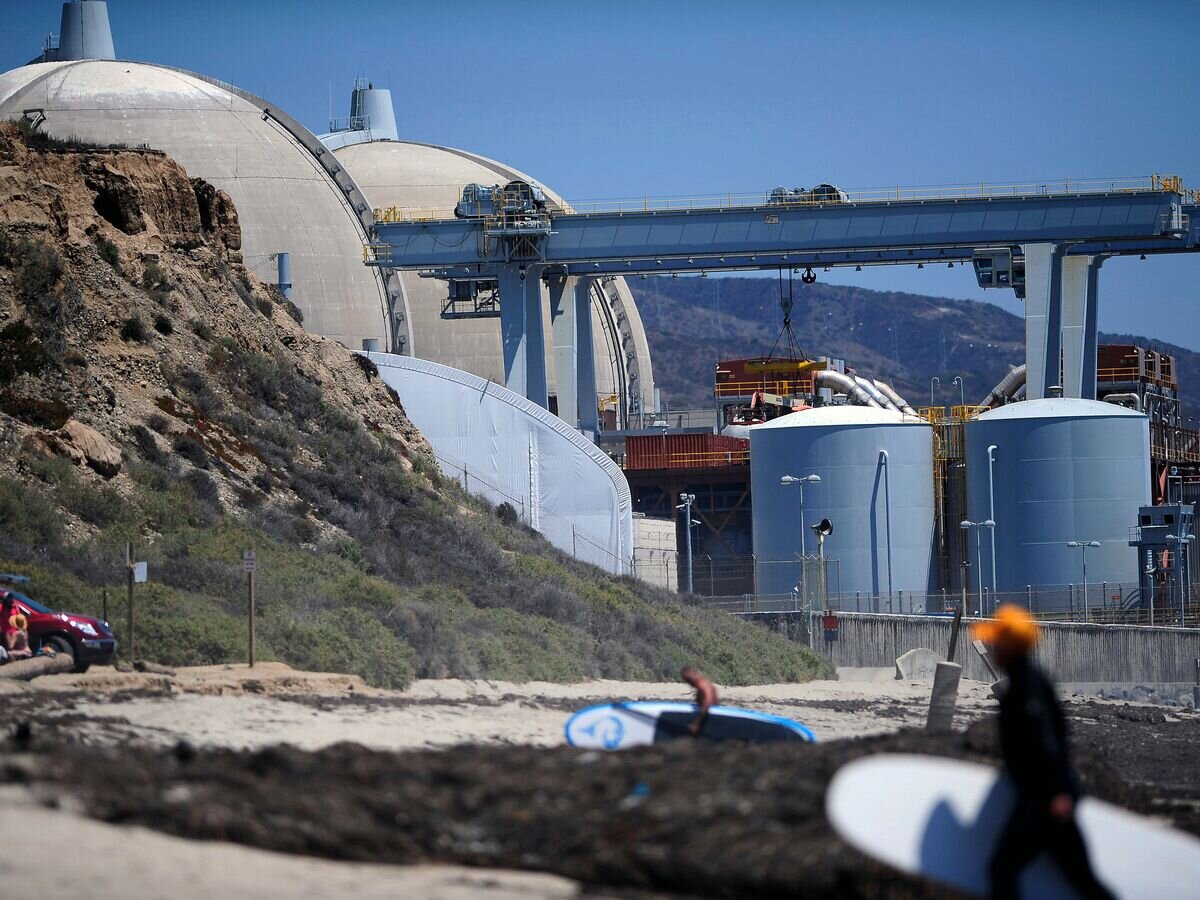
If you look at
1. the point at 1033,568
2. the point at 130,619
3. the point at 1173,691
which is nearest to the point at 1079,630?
the point at 1173,691

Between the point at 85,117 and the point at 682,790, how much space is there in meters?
53.0

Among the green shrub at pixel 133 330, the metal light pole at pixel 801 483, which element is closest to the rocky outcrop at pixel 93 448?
the green shrub at pixel 133 330

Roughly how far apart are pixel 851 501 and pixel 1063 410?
6.58 meters

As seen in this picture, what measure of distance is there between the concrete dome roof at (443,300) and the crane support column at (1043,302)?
20.3 meters

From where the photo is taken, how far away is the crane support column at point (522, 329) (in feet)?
171

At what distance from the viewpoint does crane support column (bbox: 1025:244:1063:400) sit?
1976 inches

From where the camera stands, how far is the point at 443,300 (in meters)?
60.1

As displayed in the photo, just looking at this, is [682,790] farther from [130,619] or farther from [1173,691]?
[1173,691]

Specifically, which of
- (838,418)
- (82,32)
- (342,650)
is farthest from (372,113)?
(342,650)

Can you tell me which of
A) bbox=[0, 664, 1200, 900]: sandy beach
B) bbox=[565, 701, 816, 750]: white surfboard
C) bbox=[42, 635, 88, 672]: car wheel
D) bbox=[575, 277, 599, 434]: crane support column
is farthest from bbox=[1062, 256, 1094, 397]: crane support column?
bbox=[0, 664, 1200, 900]: sandy beach

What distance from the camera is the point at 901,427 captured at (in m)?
52.5

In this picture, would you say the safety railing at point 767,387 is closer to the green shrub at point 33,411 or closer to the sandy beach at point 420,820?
the green shrub at point 33,411

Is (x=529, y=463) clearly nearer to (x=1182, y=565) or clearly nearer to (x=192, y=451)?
(x=192, y=451)

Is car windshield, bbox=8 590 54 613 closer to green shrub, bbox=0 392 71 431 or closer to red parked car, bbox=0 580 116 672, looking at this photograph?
red parked car, bbox=0 580 116 672
